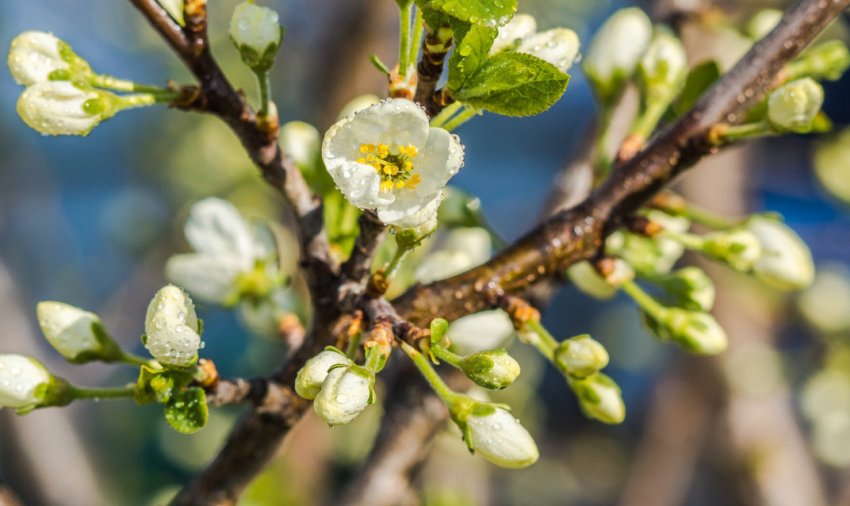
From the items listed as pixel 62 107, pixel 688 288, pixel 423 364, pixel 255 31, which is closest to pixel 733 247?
pixel 688 288

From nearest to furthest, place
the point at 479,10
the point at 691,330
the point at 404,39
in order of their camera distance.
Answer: the point at 479,10 < the point at 404,39 < the point at 691,330

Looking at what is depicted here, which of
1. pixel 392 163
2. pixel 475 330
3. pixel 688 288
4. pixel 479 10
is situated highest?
pixel 479 10

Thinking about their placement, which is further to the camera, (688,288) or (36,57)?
(688,288)

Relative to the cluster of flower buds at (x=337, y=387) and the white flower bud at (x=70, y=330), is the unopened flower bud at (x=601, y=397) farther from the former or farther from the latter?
the white flower bud at (x=70, y=330)

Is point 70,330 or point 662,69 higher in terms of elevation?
point 662,69

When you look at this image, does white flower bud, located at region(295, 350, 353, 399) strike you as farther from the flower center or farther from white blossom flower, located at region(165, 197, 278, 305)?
white blossom flower, located at region(165, 197, 278, 305)

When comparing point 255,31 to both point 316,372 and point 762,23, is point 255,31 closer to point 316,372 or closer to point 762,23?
point 316,372

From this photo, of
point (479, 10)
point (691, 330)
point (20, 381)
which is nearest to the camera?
point (479, 10)
